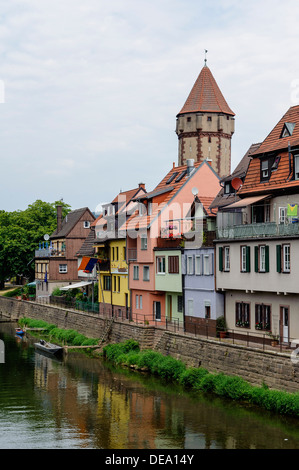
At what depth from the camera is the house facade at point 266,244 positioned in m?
36.5

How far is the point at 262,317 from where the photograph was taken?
39.3m

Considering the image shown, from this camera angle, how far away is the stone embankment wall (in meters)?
32.7

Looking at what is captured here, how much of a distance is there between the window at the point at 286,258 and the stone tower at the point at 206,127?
55.4 meters

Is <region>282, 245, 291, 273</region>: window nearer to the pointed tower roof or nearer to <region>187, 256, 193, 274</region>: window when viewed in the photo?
<region>187, 256, 193, 274</region>: window

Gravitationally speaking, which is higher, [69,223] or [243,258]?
[69,223]

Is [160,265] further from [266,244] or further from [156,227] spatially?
[266,244]

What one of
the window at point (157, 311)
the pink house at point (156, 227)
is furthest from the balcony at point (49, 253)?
the window at point (157, 311)

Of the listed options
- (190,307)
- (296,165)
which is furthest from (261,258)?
(190,307)

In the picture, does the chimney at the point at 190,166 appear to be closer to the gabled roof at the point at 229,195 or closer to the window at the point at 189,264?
the gabled roof at the point at 229,195

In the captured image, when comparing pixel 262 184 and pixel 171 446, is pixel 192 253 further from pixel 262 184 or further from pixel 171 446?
pixel 171 446

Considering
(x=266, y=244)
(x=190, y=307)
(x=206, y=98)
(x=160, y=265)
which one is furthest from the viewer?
(x=206, y=98)

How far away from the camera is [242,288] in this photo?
133 ft

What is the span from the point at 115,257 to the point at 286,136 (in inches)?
946

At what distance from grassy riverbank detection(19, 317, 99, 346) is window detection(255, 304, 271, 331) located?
18402 millimetres
